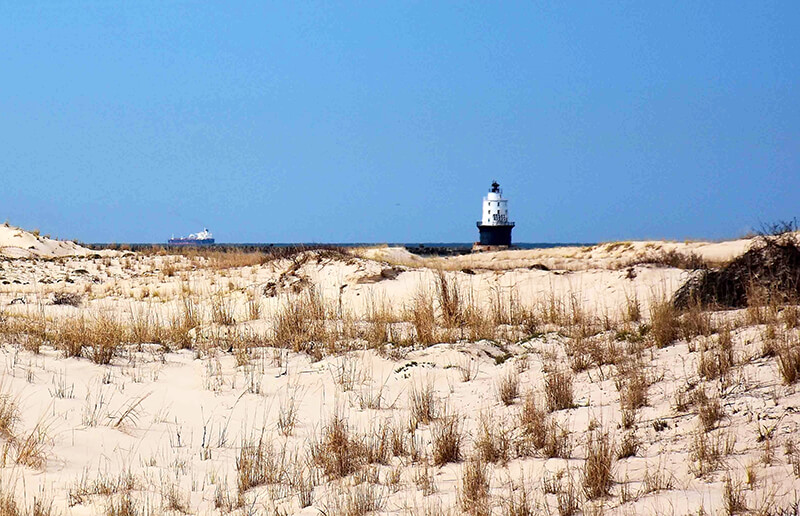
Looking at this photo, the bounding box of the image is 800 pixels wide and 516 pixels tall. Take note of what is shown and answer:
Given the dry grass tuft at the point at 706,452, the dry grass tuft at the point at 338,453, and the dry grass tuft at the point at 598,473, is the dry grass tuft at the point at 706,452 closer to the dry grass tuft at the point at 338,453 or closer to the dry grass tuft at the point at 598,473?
the dry grass tuft at the point at 598,473

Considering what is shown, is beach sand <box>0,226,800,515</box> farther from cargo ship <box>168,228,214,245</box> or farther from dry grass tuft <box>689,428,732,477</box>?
cargo ship <box>168,228,214,245</box>

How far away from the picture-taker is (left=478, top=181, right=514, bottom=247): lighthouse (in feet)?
217

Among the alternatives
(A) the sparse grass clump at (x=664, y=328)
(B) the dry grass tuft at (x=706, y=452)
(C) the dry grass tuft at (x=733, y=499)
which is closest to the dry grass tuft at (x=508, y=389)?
(B) the dry grass tuft at (x=706, y=452)

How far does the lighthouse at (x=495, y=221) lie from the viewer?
6612cm

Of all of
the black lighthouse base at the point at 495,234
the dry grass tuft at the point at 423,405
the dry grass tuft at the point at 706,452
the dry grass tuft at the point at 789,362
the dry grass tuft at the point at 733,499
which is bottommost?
the dry grass tuft at the point at 733,499

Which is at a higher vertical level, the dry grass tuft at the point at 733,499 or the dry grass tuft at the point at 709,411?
the dry grass tuft at the point at 709,411

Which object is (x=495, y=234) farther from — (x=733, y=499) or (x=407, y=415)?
(x=733, y=499)

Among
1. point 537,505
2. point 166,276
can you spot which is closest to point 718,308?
point 537,505

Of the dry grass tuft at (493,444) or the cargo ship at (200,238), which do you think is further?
the cargo ship at (200,238)

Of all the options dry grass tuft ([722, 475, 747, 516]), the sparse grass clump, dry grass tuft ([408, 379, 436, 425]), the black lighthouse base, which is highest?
the black lighthouse base

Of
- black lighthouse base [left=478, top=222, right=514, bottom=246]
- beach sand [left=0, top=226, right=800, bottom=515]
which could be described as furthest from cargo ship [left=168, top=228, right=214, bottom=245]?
beach sand [left=0, top=226, right=800, bottom=515]

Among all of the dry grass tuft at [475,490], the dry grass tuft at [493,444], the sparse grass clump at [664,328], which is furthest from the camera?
the sparse grass clump at [664,328]

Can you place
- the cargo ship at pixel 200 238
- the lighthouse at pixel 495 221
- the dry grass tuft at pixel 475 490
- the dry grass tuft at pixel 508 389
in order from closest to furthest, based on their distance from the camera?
the dry grass tuft at pixel 475 490 → the dry grass tuft at pixel 508 389 → the lighthouse at pixel 495 221 → the cargo ship at pixel 200 238

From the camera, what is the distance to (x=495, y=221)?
217ft
